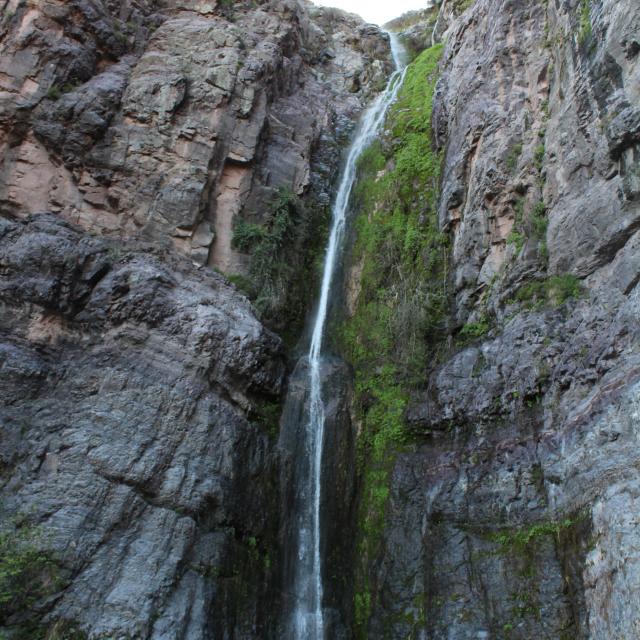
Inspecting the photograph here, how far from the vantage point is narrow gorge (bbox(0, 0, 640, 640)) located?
969 cm

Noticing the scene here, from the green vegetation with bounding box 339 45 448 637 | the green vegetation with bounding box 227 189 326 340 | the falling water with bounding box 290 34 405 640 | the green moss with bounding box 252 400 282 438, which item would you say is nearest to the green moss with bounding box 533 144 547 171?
the green vegetation with bounding box 339 45 448 637

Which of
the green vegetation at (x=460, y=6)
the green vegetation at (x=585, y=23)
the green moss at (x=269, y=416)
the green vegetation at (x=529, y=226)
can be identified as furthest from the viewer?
the green vegetation at (x=460, y=6)

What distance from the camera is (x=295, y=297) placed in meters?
17.5

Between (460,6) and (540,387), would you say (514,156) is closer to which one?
(540,387)

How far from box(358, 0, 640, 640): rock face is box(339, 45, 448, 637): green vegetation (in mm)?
515

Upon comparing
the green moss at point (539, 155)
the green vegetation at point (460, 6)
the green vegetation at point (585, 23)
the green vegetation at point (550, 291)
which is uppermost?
the green vegetation at point (460, 6)

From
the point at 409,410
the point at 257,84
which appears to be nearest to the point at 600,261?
the point at 409,410

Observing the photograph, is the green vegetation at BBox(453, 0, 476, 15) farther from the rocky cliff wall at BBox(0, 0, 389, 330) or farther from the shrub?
the shrub

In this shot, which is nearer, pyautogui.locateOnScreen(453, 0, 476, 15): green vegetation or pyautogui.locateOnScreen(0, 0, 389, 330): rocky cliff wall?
pyautogui.locateOnScreen(0, 0, 389, 330): rocky cliff wall

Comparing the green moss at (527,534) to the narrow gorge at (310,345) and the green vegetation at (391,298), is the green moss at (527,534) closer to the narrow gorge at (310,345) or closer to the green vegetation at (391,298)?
the narrow gorge at (310,345)

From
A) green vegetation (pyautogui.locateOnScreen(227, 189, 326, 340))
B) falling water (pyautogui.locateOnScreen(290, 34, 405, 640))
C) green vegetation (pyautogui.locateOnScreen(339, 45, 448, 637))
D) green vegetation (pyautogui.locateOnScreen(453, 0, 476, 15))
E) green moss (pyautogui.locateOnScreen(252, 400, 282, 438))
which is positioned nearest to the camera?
falling water (pyautogui.locateOnScreen(290, 34, 405, 640))

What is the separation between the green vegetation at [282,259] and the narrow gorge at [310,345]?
9 centimetres

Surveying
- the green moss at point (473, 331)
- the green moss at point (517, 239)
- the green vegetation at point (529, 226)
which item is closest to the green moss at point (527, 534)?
the green moss at point (473, 331)

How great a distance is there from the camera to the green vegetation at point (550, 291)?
35.7 feet
